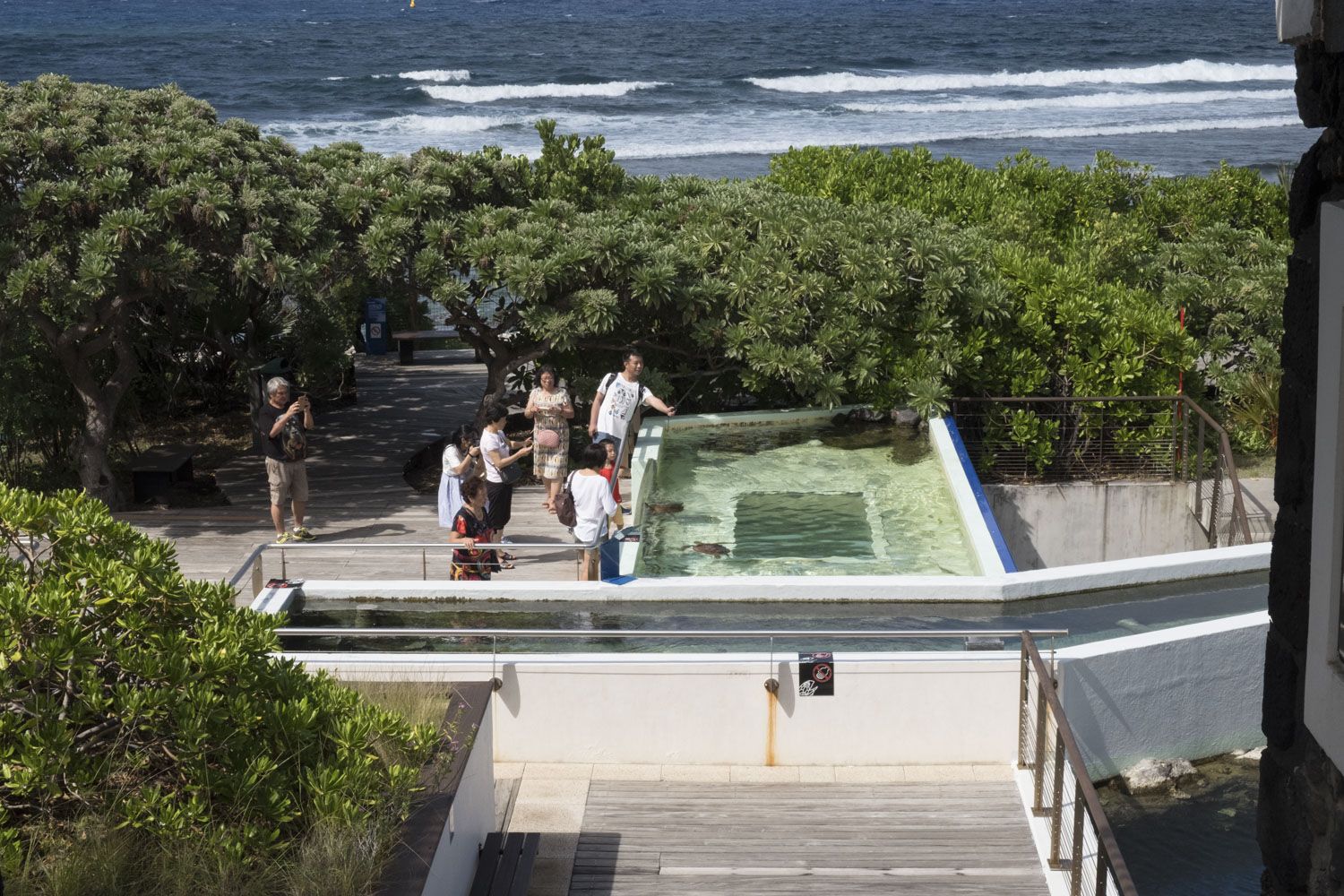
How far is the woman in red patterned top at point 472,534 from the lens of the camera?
1047 cm

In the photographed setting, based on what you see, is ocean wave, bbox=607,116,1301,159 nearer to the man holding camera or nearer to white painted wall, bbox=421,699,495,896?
the man holding camera

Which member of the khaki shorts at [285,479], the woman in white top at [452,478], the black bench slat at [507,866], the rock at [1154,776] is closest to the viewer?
the black bench slat at [507,866]

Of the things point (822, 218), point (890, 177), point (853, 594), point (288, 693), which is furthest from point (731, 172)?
point (288, 693)

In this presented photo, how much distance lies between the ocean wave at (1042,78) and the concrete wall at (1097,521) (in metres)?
52.7

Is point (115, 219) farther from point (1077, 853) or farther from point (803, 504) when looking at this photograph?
point (1077, 853)

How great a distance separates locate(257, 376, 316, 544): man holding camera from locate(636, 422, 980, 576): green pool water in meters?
3.01

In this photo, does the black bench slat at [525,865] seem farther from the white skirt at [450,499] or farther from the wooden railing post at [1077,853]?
the white skirt at [450,499]

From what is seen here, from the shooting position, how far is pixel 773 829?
7805 millimetres

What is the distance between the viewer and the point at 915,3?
95.6 metres

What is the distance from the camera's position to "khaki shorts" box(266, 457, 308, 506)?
12.7 metres

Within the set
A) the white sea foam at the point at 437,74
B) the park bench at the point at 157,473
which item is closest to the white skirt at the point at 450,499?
the park bench at the point at 157,473

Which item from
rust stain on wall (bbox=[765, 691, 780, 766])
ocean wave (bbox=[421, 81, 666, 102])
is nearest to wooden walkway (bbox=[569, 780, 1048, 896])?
rust stain on wall (bbox=[765, 691, 780, 766])

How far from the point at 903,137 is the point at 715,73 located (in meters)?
14.7

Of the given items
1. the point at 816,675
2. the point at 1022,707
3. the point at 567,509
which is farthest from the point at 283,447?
the point at 1022,707
